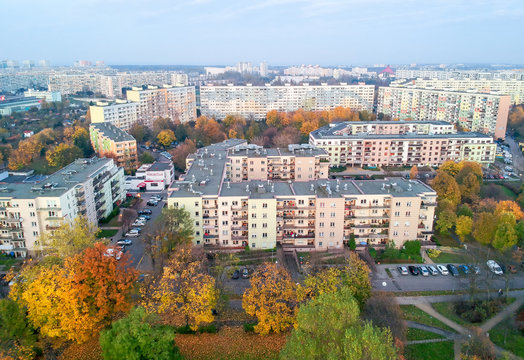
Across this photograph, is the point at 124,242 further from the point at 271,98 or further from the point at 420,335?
the point at 271,98

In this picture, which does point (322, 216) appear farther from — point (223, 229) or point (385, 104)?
point (385, 104)

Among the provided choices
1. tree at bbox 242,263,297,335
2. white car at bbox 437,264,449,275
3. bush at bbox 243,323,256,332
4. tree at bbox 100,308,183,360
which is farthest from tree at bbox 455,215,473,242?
tree at bbox 100,308,183,360

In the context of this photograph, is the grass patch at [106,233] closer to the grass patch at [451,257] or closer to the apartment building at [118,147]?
the apartment building at [118,147]

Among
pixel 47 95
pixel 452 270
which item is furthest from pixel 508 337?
pixel 47 95

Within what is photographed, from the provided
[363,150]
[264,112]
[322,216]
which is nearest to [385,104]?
[264,112]

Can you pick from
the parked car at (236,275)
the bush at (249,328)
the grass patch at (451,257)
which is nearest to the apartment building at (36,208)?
the parked car at (236,275)
